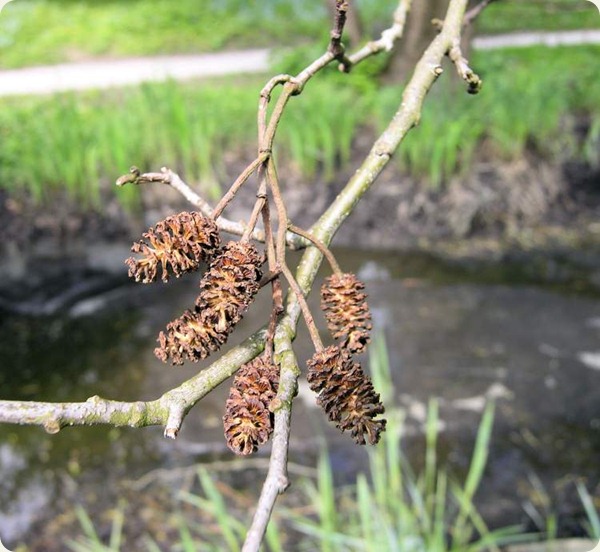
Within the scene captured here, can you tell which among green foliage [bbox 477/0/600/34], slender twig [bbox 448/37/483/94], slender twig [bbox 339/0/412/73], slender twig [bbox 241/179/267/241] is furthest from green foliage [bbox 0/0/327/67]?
slender twig [bbox 241/179/267/241]

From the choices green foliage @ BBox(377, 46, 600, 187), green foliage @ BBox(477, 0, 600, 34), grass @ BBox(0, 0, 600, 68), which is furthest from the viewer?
green foliage @ BBox(477, 0, 600, 34)

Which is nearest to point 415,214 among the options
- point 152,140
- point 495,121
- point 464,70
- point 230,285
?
point 495,121

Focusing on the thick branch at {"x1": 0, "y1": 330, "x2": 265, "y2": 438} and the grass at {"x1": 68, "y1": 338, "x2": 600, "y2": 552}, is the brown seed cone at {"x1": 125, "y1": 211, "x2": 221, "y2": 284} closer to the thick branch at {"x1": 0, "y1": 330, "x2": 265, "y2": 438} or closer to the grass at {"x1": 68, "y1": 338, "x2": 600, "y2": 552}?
the thick branch at {"x1": 0, "y1": 330, "x2": 265, "y2": 438}

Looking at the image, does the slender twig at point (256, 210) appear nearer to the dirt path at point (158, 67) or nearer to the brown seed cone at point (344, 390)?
the brown seed cone at point (344, 390)

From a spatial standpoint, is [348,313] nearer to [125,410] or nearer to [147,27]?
[125,410]

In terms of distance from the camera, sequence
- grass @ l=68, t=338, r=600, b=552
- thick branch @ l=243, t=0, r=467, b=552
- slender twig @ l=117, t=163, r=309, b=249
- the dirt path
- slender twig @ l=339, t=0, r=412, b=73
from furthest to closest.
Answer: the dirt path, grass @ l=68, t=338, r=600, b=552, slender twig @ l=339, t=0, r=412, b=73, slender twig @ l=117, t=163, r=309, b=249, thick branch @ l=243, t=0, r=467, b=552

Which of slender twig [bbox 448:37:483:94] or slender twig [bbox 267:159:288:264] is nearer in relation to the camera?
slender twig [bbox 267:159:288:264]

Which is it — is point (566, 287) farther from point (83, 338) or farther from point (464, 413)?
point (83, 338)
